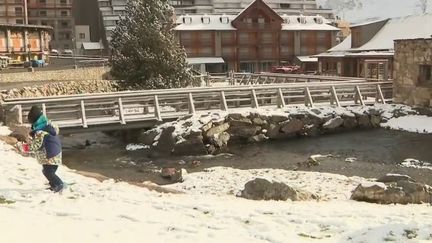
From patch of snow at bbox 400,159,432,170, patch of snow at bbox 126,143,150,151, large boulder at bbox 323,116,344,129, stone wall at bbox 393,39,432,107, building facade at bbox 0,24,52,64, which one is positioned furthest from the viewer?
building facade at bbox 0,24,52,64

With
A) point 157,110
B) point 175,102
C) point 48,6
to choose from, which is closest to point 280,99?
point 175,102

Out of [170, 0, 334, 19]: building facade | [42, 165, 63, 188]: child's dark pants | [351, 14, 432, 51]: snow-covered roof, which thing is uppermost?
[170, 0, 334, 19]: building facade

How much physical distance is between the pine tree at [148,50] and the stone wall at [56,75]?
977 centimetres

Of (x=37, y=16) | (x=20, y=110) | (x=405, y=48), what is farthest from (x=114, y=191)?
(x=37, y=16)

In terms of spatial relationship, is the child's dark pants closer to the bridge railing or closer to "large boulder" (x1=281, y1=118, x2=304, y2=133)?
the bridge railing

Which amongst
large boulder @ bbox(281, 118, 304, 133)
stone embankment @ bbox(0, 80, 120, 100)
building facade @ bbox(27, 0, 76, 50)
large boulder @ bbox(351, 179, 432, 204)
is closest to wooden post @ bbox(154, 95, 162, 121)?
large boulder @ bbox(281, 118, 304, 133)

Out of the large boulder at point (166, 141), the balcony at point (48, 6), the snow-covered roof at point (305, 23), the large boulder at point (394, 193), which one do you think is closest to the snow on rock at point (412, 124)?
the large boulder at point (166, 141)

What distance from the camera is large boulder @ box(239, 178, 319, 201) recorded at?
10.5 m

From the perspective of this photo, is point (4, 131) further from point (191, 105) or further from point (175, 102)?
point (175, 102)

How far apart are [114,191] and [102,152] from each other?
36.8 ft

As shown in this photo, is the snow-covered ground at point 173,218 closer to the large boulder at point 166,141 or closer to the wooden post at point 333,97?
the large boulder at point 166,141

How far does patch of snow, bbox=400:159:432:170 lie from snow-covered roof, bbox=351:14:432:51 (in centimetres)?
2355

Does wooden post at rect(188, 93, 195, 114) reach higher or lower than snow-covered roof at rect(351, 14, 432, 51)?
lower

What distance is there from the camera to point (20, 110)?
18.8 meters
